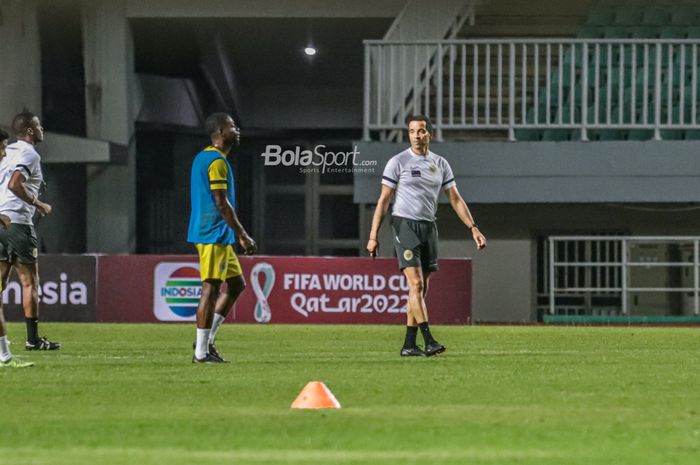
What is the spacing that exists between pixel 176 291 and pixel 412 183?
9988 millimetres

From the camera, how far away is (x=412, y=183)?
11.9 m

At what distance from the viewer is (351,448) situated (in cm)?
589

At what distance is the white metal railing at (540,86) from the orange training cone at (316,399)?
1554cm

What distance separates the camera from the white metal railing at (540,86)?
23078mm

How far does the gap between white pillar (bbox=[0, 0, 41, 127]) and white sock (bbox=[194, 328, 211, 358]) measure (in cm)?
1572

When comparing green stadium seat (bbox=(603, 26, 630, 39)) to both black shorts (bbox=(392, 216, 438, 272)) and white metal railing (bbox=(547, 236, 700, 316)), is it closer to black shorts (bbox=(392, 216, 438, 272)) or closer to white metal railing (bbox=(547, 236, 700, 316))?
white metal railing (bbox=(547, 236, 700, 316))

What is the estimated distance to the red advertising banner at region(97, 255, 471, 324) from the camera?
69.8ft

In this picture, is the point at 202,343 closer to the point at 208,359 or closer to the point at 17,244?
the point at 208,359

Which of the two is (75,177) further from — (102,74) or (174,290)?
(174,290)

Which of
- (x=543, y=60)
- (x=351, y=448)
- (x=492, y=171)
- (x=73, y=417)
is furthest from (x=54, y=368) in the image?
(x=543, y=60)

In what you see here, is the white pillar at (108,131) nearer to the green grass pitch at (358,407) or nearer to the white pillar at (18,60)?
the white pillar at (18,60)

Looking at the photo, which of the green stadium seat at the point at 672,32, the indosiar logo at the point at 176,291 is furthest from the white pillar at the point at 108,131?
the green stadium seat at the point at 672,32

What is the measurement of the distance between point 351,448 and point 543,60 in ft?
70.2

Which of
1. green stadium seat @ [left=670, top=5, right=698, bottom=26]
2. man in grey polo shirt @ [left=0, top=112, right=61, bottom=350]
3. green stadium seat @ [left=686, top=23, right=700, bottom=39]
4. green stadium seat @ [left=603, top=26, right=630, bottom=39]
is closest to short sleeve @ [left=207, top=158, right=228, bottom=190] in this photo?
man in grey polo shirt @ [left=0, top=112, right=61, bottom=350]
